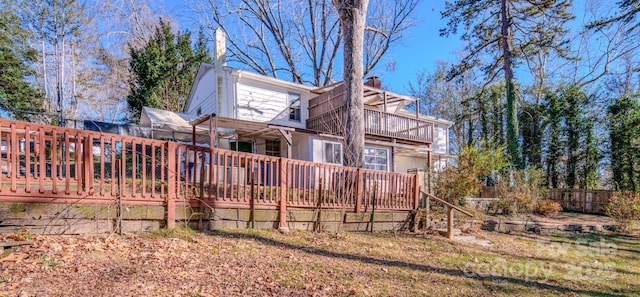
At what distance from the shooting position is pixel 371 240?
6414 mm

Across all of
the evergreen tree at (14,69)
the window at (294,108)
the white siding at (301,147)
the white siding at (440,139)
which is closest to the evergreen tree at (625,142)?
the white siding at (440,139)

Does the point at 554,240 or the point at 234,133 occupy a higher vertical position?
the point at 234,133

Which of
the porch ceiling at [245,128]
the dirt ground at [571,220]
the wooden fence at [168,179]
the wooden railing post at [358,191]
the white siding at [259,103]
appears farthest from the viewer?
the white siding at [259,103]

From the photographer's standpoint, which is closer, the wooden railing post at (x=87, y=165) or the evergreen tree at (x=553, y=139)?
the wooden railing post at (x=87, y=165)

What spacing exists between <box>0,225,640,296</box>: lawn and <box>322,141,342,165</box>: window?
6.45 m

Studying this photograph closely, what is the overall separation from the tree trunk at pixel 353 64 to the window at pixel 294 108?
579cm

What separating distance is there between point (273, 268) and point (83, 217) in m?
2.75

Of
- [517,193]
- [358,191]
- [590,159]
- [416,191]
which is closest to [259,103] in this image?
[358,191]

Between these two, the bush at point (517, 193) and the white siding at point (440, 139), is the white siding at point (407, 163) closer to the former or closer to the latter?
the white siding at point (440, 139)

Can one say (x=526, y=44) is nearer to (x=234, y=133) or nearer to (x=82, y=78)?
(x=234, y=133)

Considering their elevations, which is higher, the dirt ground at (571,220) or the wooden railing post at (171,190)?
the wooden railing post at (171,190)

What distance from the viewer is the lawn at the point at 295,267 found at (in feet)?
10.7

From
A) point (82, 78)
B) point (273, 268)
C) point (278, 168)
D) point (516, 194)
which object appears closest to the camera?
point (273, 268)

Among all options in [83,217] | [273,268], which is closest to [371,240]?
[273,268]
